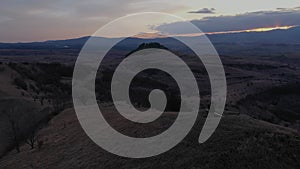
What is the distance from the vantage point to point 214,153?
15.5 m

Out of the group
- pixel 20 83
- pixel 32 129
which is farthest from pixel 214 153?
pixel 20 83

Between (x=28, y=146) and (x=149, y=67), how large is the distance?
66.7m

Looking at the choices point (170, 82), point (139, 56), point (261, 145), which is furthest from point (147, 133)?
point (139, 56)

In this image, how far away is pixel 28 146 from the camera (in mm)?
27016

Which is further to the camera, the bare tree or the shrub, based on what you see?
the shrub

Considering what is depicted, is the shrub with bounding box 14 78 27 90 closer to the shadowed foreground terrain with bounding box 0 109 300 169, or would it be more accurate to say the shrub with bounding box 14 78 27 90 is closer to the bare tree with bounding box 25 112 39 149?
the bare tree with bounding box 25 112 39 149

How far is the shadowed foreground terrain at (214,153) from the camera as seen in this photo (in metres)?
14.8

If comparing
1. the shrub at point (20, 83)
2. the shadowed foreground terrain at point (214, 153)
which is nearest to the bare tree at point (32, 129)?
the shadowed foreground terrain at point (214, 153)

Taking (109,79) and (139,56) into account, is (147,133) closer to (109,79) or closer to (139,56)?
(109,79)

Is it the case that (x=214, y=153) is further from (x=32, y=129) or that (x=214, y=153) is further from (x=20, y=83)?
(x=20, y=83)

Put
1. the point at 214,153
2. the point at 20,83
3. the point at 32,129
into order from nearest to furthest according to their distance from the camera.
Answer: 1. the point at 214,153
2. the point at 32,129
3. the point at 20,83

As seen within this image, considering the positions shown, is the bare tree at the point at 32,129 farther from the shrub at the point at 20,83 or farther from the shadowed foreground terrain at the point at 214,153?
the shrub at the point at 20,83

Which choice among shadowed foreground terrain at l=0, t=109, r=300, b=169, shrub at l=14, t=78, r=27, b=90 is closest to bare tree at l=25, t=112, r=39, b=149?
shadowed foreground terrain at l=0, t=109, r=300, b=169

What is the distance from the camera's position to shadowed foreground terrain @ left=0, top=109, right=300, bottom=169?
48.6ft
